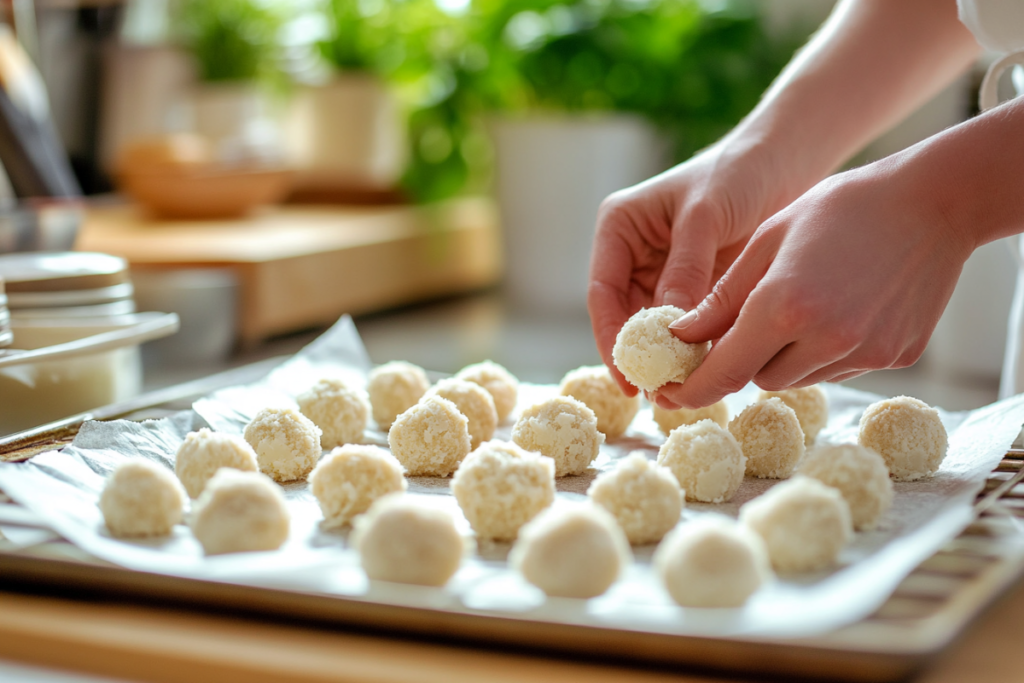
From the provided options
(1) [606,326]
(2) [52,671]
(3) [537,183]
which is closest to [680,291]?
(1) [606,326]

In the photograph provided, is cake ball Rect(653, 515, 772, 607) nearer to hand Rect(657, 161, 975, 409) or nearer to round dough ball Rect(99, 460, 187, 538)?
hand Rect(657, 161, 975, 409)

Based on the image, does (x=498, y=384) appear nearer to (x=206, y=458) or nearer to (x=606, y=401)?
(x=606, y=401)

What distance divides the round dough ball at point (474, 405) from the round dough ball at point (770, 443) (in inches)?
10.4

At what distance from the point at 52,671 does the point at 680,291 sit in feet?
2.10

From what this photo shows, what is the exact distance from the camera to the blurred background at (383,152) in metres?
1.97

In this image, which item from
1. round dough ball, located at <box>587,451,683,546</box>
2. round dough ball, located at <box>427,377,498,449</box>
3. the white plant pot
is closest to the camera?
round dough ball, located at <box>587,451,683,546</box>

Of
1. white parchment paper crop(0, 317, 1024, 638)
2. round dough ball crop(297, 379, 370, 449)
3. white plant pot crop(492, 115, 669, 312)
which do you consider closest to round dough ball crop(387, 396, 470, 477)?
white parchment paper crop(0, 317, 1024, 638)

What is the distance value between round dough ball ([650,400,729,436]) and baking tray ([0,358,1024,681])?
375 millimetres

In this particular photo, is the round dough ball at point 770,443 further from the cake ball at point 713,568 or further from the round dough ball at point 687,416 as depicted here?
the cake ball at point 713,568

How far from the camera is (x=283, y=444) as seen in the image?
0.93 m

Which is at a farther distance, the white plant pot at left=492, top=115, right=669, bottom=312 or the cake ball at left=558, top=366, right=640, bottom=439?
the white plant pot at left=492, top=115, right=669, bottom=312

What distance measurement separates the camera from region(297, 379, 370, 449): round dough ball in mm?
1072

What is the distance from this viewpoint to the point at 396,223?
2.59m

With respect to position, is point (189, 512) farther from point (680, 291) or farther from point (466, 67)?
point (466, 67)
